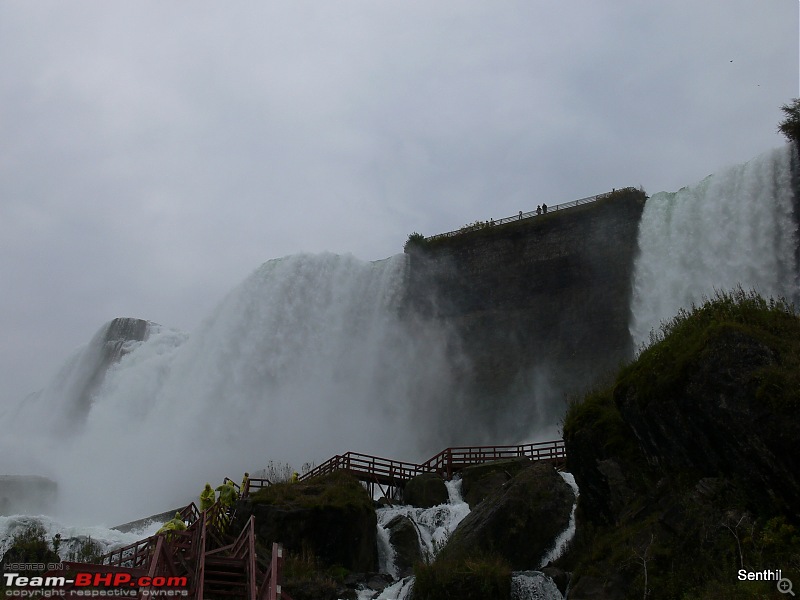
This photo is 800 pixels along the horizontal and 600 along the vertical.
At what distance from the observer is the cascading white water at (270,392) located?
38.7m

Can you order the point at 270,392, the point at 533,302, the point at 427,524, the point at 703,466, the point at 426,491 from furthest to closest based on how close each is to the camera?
the point at 270,392 < the point at 533,302 < the point at 426,491 < the point at 427,524 < the point at 703,466

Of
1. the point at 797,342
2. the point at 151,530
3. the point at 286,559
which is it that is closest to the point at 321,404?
the point at 151,530

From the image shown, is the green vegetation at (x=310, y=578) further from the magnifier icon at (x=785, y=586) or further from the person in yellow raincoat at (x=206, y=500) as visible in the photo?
the magnifier icon at (x=785, y=586)

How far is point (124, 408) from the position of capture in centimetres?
4638

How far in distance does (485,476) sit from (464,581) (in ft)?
30.8

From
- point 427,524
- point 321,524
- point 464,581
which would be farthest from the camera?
point 427,524

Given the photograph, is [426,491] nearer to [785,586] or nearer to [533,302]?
[785,586]

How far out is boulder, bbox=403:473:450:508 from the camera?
86.0ft

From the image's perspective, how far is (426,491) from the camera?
26297 mm

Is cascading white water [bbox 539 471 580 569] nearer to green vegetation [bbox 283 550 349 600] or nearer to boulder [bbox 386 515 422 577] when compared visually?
boulder [bbox 386 515 422 577]

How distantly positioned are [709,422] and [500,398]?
23918mm

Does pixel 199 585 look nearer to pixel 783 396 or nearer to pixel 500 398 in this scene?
pixel 783 396

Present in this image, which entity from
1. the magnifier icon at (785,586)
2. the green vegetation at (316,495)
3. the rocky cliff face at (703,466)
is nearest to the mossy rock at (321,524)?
the green vegetation at (316,495)

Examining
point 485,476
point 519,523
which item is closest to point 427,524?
point 485,476
